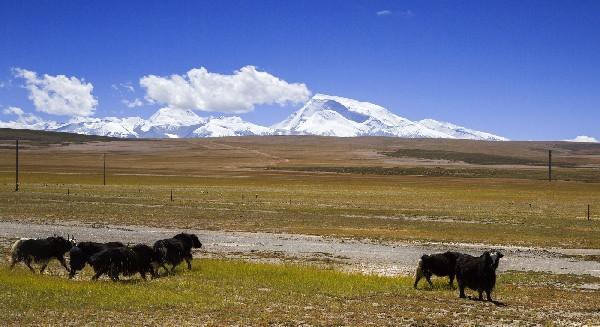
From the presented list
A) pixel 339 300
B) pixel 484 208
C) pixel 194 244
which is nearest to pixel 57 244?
pixel 194 244

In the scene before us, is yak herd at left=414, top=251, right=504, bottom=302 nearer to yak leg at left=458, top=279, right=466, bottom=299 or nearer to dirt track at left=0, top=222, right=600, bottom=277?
yak leg at left=458, top=279, right=466, bottom=299

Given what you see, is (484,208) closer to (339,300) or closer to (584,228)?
(584,228)

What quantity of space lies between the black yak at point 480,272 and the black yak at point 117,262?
9308mm

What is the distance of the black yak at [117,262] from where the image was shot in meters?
17.5

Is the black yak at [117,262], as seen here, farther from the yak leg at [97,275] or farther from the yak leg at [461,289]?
the yak leg at [461,289]

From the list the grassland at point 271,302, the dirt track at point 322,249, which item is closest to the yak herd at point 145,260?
the grassland at point 271,302

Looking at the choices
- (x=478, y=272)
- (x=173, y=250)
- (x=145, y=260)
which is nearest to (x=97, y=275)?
(x=145, y=260)

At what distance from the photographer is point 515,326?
523 inches

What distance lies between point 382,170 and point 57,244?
451ft

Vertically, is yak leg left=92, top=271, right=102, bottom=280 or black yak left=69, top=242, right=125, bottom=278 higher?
black yak left=69, top=242, right=125, bottom=278

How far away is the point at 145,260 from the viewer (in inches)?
731

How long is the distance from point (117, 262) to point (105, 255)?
40 cm

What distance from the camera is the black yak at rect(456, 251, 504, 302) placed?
16.3m

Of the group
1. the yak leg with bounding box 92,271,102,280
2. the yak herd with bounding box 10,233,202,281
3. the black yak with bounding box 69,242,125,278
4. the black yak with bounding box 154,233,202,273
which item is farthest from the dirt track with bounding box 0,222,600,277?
the yak leg with bounding box 92,271,102,280
